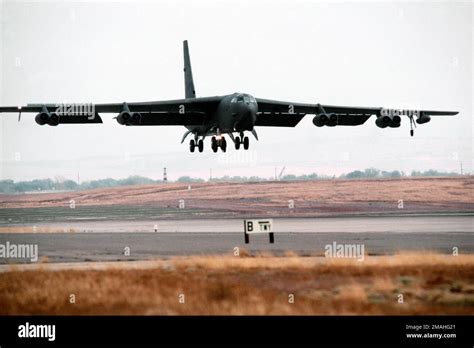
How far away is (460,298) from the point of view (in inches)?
728

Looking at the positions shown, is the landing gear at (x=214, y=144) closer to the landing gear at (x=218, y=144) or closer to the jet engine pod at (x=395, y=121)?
the landing gear at (x=218, y=144)

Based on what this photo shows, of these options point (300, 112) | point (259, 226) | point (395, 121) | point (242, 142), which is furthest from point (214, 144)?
point (259, 226)

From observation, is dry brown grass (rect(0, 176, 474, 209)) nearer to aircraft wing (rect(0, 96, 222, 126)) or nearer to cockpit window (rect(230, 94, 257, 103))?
aircraft wing (rect(0, 96, 222, 126))

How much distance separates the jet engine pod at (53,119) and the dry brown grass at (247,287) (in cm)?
1424

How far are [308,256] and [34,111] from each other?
68.3 ft

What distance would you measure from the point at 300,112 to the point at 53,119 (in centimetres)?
1839

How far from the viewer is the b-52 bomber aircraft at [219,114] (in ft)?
122

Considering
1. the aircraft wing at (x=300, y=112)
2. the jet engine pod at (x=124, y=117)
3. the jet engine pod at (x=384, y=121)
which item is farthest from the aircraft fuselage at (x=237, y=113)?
the jet engine pod at (x=384, y=121)

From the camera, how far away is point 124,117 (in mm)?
37000

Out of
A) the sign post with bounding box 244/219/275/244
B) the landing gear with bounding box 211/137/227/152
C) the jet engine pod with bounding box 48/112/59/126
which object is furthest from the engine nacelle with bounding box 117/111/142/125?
the sign post with bounding box 244/219/275/244

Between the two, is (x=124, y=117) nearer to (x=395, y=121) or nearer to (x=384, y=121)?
(x=384, y=121)
